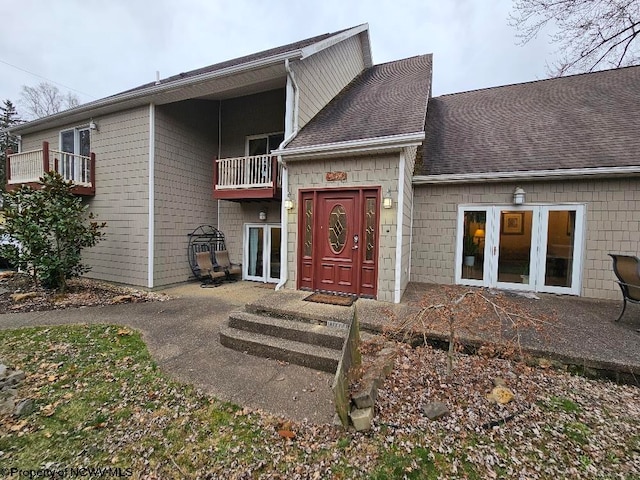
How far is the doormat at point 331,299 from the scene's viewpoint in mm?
5020

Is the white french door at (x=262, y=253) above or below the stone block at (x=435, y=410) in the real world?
above

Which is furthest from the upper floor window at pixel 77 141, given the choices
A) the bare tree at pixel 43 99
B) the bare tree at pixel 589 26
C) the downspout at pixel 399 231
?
the bare tree at pixel 43 99

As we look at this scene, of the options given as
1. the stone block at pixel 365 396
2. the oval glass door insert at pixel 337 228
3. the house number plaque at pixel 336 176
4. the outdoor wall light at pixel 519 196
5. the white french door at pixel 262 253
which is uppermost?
the house number plaque at pixel 336 176

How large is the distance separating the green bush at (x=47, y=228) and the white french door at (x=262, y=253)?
3.81 m

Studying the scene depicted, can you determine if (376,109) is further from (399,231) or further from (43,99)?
(43,99)

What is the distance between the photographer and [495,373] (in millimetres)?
3295

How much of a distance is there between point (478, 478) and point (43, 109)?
3709 centimetres

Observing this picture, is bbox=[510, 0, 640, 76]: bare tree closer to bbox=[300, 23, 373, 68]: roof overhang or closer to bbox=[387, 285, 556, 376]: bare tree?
bbox=[300, 23, 373, 68]: roof overhang

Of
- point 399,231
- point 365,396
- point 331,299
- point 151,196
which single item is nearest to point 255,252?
point 151,196

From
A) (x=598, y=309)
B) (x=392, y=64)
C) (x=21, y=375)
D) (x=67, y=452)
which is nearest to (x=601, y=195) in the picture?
(x=598, y=309)

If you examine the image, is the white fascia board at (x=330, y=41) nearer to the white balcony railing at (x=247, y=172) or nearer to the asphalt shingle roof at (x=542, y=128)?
the white balcony railing at (x=247, y=172)

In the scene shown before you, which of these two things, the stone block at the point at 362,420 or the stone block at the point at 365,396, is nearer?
the stone block at the point at 362,420

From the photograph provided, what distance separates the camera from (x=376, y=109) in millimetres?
6762

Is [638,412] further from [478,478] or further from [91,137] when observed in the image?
[91,137]
